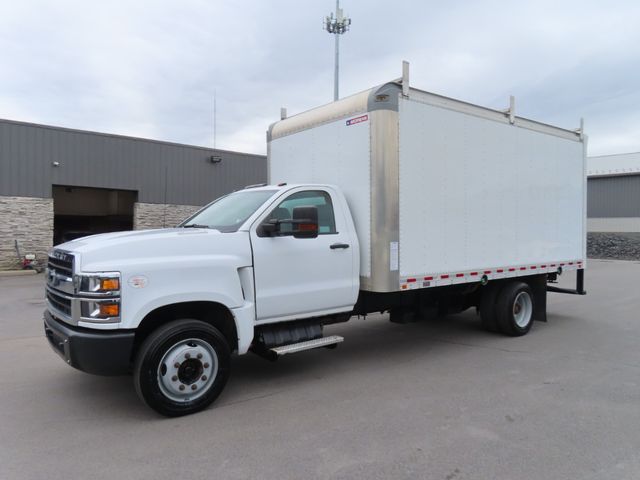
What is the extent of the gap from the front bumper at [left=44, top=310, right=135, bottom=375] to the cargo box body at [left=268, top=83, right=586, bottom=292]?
2808 millimetres

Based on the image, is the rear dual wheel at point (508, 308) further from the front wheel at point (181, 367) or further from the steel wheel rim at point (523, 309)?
the front wheel at point (181, 367)

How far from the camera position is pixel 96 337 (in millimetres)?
4066

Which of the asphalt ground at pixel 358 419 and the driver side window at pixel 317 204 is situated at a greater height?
the driver side window at pixel 317 204

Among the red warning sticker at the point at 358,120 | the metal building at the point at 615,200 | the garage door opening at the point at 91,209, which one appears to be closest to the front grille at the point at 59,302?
the red warning sticker at the point at 358,120

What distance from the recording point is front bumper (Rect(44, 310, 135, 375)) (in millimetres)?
4066

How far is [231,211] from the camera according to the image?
552 centimetres

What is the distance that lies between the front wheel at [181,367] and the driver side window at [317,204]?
1.59 meters

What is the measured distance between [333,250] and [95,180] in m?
17.1

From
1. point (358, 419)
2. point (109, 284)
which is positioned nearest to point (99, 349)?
point (109, 284)

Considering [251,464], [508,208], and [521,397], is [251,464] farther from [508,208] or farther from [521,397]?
[508,208]

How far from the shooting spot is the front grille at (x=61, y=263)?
170 inches

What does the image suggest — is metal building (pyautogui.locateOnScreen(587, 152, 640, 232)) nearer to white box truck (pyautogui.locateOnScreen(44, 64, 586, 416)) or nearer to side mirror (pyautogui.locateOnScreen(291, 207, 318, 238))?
white box truck (pyautogui.locateOnScreen(44, 64, 586, 416))

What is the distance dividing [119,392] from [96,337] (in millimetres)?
1280

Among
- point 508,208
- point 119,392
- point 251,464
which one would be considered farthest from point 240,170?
point 251,464
